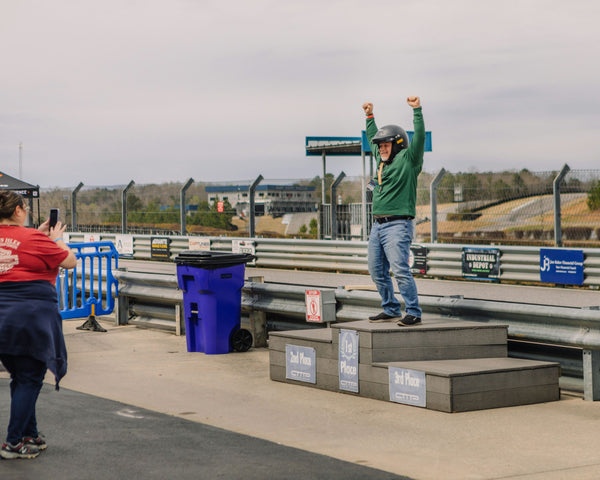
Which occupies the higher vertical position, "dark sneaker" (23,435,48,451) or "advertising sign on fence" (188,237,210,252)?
"advertising sign on fence" (188,237,210,252)

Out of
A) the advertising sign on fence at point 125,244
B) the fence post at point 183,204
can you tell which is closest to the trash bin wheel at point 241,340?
the fence post at point 183,204

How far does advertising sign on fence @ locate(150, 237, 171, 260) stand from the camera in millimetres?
25172

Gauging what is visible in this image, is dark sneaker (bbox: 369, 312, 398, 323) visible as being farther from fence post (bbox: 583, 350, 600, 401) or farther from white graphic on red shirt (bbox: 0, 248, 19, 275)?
white graphic on red shirt (bbox: 0, 248, 19, 275)

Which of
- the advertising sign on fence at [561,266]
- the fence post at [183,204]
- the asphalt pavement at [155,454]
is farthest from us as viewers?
the fence post at [183,204]

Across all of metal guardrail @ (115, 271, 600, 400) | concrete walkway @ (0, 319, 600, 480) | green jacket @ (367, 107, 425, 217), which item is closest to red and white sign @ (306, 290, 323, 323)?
metal guardrail @ (115, 271, 600, 400)

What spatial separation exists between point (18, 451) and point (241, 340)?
14.9ft

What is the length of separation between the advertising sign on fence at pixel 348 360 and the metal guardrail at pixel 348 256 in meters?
9.45

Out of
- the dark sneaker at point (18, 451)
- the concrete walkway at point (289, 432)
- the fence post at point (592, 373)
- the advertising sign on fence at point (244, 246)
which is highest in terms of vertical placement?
the advertising sign on fence at point (244, 246)

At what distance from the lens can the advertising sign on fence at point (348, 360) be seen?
7242 mm

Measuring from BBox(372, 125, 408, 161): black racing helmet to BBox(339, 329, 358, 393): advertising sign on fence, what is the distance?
1630mm

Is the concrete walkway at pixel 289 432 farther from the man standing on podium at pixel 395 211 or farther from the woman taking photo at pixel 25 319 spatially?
the man standing on podium at pixel 395 211

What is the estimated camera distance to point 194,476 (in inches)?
191

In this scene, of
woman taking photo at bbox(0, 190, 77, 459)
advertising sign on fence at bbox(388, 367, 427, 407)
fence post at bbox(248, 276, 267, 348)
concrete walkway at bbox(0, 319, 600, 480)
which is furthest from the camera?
fence post at bbox(248, 276, 267, 348)

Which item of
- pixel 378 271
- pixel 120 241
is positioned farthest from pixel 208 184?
pixel 378 271
